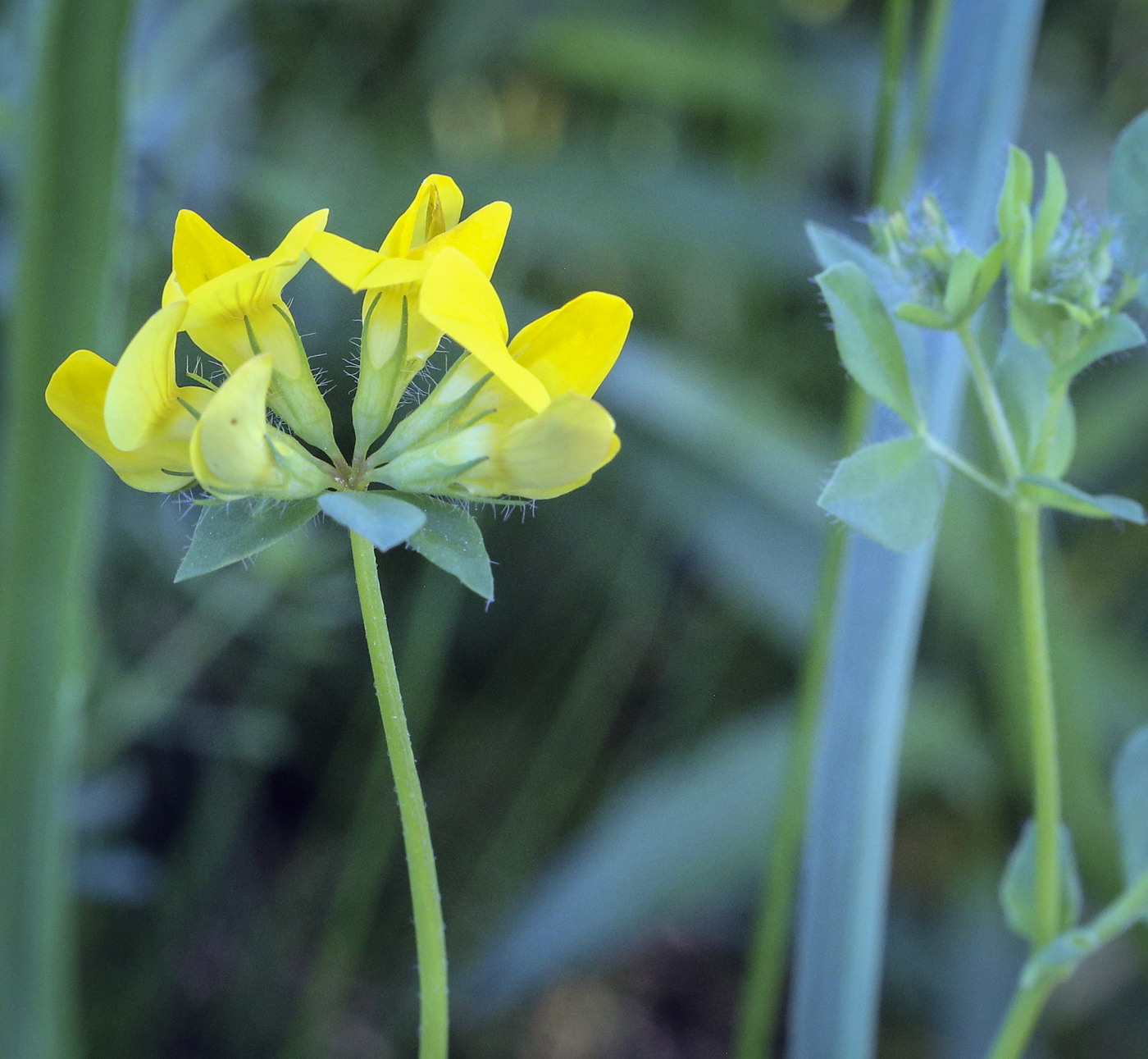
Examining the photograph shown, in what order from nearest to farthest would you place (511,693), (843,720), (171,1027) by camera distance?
(843,720) < (171,1027) < (511,693)

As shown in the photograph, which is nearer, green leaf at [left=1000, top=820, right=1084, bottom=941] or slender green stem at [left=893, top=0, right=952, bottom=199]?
green leaf at [left=1000, top=820, right=1084, bottom=941]

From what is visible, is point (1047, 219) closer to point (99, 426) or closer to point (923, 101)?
point (923, 101)

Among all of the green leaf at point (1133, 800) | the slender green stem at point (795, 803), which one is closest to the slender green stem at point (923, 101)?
the slender green stem at point (795, 803)

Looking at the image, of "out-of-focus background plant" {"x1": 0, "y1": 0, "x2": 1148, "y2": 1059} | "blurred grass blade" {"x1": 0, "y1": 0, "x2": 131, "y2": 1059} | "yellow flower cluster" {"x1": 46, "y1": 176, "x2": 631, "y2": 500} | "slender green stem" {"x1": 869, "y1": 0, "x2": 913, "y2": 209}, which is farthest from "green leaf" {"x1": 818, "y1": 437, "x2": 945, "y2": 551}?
"out-of-focus background plant" {"x1": 0, "y1": 0, "x2": 1148, "y2": 1059}

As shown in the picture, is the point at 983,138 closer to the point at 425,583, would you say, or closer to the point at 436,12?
the point at 425,583

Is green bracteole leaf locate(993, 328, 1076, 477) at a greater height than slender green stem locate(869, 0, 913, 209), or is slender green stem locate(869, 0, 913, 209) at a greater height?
slender green stem locate(869, 0, 913, 209)

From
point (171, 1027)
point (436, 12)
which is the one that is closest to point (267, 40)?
point (436, 12)

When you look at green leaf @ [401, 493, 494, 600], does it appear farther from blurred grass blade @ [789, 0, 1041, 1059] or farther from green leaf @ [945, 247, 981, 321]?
blurred grass blade @ [789, 0, 1041, 1059]

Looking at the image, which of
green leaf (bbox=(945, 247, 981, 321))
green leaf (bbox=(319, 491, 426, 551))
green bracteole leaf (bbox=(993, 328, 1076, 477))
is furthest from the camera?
green bracteole leaf (bbox=(993, 328, 1076, 477))
